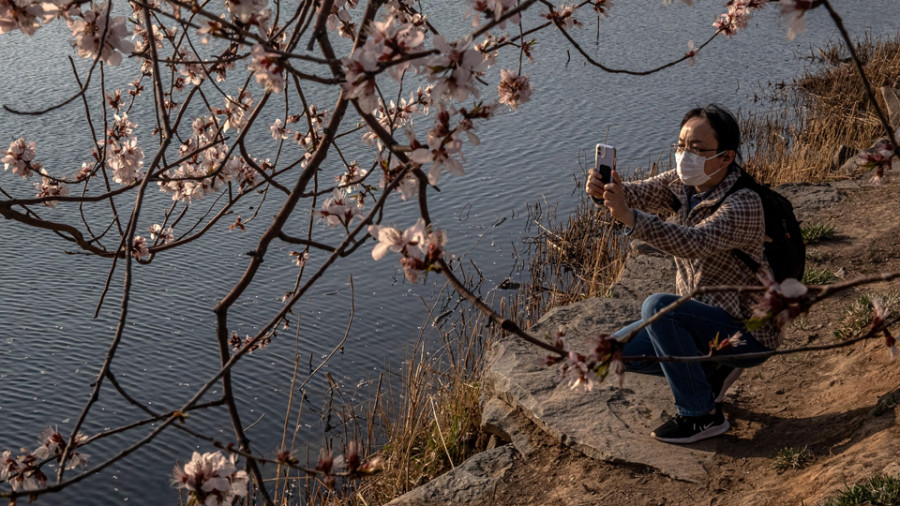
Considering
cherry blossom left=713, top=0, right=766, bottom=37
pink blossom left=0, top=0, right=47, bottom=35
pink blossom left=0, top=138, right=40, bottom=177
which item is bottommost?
cherry blossom left=713, top=0, right=766, bottom=37

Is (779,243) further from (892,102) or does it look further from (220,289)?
(892,102)

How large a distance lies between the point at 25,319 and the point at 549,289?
10.8 ft

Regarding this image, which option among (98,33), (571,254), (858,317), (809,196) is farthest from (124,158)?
(809,196)

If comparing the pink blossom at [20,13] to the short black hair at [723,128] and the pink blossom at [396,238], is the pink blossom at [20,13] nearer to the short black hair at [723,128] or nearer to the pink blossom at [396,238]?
the pink blossom at [396,238]

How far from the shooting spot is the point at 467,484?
331cm

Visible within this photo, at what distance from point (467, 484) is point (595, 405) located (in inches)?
23.5

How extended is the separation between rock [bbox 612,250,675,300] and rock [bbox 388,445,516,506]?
1.63 m

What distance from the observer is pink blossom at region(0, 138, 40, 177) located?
3025 mm

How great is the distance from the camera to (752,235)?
2.90 m

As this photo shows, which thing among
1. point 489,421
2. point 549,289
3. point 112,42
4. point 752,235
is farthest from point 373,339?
point 112,42

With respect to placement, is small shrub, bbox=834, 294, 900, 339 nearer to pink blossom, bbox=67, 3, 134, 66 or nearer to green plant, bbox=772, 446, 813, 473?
green plant, bbox=772, 446, 813, 473

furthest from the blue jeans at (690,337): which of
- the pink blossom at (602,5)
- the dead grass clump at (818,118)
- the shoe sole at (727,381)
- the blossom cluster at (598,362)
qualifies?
the dead grass clump at (818,118)

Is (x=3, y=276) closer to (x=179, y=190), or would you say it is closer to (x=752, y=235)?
(x=179, y=190)

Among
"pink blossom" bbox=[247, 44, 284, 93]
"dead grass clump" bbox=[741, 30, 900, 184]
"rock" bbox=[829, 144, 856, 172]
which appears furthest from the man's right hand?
"rock" bbox=[829, 144, 856, 172]
